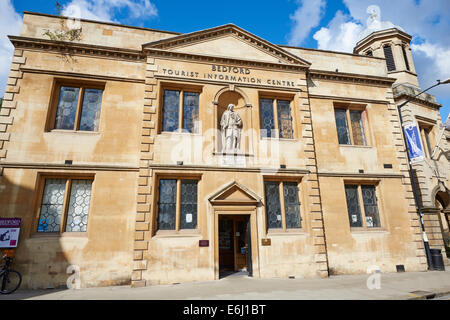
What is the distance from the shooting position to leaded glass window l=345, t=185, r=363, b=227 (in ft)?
39.6

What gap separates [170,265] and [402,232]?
11.1m

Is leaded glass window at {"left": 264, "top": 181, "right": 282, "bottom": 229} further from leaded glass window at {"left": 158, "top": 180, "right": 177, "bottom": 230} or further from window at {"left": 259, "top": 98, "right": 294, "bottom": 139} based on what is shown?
leaded glass window at {"left": 158, "top": 180, "right": 177, "bottom": 230}

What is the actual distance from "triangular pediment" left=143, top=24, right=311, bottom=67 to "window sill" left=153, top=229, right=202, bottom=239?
828cm

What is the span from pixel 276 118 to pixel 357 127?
5027 millimetres

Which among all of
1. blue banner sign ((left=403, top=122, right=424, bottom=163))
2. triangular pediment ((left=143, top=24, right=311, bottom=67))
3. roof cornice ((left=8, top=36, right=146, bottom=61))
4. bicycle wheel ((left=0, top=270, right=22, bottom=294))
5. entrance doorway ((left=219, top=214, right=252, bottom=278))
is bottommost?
bicycle wheel ((left=0, top=270, right=22, bottom=294))

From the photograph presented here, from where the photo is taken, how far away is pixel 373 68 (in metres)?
15.0

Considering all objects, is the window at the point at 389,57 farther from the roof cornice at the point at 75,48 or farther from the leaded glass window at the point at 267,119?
the roof cornice at the point at 75,48

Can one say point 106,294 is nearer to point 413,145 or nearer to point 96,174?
point 96,174

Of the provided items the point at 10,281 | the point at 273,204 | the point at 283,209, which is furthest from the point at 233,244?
the point at 10,281

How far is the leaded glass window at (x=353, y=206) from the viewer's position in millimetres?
12062

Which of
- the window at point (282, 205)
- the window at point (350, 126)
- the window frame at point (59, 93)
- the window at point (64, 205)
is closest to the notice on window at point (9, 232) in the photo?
the window at point (64, 205)

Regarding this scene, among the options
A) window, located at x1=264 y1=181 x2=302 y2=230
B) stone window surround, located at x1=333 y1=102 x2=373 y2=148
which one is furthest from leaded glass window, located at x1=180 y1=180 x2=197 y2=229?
stone window surround, located at x1=333 y1=102 x2=373 y2=148

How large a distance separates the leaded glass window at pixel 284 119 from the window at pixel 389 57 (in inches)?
438
